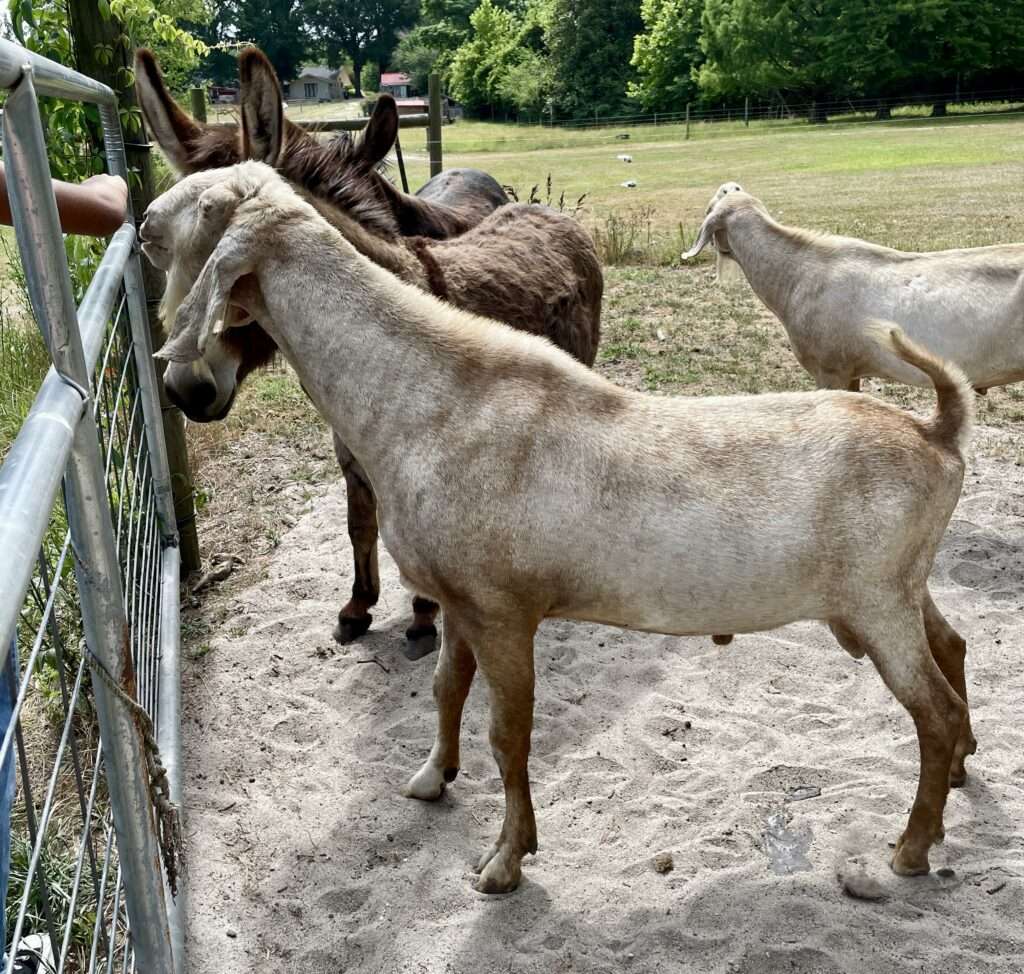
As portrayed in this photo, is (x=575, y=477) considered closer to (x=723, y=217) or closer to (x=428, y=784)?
(x=428, y=784)

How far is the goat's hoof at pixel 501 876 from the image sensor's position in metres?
3.01

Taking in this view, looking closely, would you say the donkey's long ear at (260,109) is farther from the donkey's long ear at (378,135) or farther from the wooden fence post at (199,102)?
the wooden fence post at (199,102)

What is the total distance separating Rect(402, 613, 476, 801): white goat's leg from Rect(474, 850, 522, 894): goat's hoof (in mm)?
488

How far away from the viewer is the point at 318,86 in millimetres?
99125

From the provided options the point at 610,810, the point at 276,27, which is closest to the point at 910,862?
the point at 610,810

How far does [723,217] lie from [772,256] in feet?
1.92

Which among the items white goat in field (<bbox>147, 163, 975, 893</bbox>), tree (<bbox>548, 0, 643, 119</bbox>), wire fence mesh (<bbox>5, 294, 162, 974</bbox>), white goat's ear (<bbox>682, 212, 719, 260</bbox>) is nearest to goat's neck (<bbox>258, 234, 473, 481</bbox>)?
white goat in field (<bbox>147, 163, 975, 893</bbox>)

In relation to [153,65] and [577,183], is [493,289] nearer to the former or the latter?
[153,65]

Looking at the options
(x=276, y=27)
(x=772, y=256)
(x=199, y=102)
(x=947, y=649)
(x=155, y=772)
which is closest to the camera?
(x=155, y=772)

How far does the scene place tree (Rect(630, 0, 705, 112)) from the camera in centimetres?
5784

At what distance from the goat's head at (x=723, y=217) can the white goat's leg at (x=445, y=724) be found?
4172 millimetres

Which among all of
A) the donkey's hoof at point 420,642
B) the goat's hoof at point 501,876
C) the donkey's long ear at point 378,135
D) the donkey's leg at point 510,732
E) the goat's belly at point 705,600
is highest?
the donkey's long ear at point 378,135

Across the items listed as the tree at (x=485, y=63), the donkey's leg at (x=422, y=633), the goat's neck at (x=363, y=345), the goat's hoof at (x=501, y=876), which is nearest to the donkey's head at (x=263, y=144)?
the goat's neck at (x=363, y=345)

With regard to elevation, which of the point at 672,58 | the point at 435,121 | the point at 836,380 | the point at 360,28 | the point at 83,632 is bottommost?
the point at 836,380
